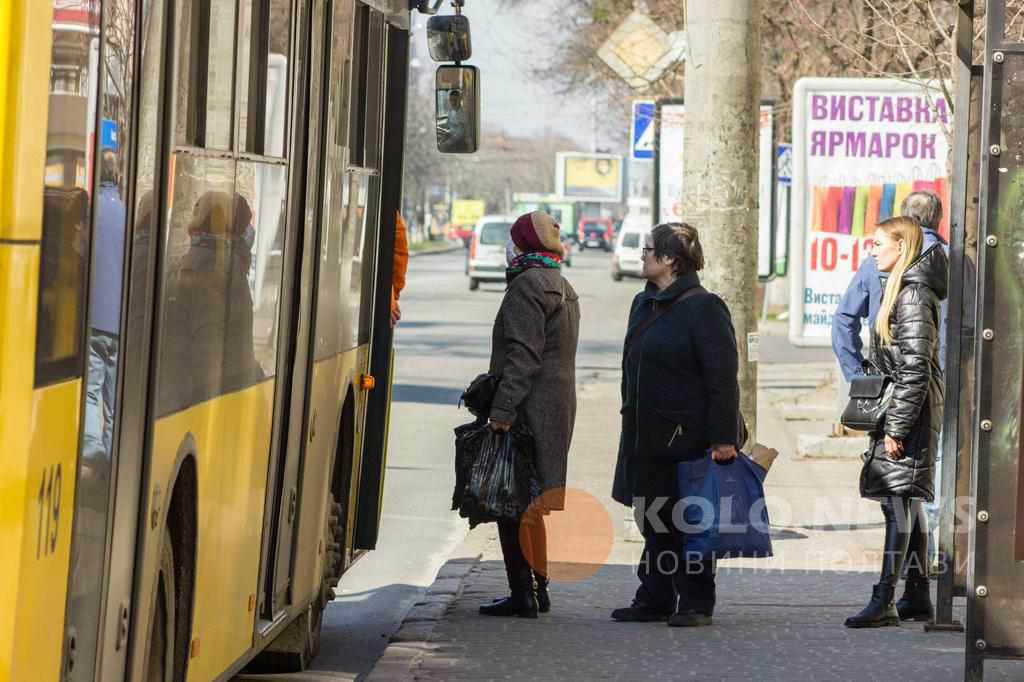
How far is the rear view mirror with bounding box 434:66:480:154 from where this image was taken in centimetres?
834

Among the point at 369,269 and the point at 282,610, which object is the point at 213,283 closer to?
the point at 282,610

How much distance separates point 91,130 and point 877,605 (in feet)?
17.1

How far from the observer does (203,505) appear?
15.6 ft

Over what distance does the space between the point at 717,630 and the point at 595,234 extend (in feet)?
365

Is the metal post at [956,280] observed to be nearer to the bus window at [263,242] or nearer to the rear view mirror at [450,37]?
the bus window at [263,242]

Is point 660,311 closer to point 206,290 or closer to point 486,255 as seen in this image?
point 206,290

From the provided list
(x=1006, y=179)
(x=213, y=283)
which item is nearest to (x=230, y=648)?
(x=213, y=283)

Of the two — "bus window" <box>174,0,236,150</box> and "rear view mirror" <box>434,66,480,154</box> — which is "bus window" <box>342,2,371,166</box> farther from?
"bus window" <box>174,0,236,150</box>

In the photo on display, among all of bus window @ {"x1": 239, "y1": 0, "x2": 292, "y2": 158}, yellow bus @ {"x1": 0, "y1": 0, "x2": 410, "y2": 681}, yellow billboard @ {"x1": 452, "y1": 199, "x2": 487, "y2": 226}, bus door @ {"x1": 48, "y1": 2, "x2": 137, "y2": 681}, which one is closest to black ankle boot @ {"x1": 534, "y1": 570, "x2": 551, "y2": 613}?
yellow bus @ {"x1": 0, "y1": 0, "x2": 410, "y2": 681}

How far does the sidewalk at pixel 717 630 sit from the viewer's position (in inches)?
278

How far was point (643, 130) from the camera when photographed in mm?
20953

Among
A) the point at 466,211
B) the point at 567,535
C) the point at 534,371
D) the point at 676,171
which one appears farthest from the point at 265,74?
the point at 466,211

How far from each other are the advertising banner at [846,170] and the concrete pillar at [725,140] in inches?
177

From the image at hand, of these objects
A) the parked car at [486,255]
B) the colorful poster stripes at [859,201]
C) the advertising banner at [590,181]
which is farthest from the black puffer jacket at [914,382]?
the advertising banner at [590,181]
